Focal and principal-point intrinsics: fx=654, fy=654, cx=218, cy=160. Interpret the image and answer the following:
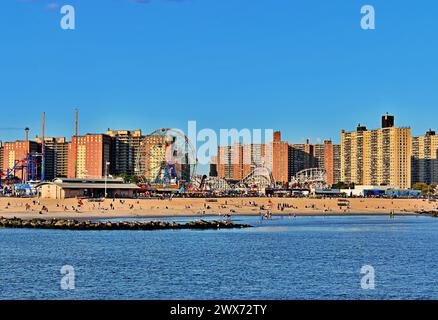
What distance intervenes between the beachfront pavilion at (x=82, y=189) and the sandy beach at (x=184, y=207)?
5.01 metres

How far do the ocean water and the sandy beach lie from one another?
29.3 metres

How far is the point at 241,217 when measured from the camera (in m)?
132

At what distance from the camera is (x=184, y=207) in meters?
136

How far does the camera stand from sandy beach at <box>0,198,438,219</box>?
11695cm

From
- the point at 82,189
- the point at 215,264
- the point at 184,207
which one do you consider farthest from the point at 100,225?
the point at 82,189

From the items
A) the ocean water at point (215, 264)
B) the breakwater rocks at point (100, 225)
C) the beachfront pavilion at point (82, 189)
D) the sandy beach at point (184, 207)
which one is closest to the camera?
the ocean water at point (215, 264)

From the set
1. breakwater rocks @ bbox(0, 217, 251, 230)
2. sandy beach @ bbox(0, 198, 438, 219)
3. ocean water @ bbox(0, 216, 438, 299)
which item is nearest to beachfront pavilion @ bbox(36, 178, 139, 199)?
sandy beach @ bbox(0, 198, 438, 219)

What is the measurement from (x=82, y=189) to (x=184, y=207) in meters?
24.5

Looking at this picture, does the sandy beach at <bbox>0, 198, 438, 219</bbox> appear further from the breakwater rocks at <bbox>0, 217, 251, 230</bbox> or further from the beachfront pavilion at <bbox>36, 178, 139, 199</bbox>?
the breakwater rocks at <bbox>0, 217, 251, 230</bbox>

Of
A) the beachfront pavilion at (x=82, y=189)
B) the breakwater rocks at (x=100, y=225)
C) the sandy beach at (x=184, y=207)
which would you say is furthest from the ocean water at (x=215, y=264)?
the beachfront pavilion at (x=82, y=189)

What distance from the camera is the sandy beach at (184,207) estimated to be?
4604 inches

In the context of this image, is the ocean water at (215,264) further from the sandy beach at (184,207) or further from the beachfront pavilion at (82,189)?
the beachfront pavilion at (82,189)

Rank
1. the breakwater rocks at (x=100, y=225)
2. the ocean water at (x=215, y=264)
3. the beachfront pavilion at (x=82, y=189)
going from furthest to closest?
the beachfront pavilion at (x=82, y=189), the breakwater rocks at (x=100, y=225), the ocean water at (x=215, y=264)
